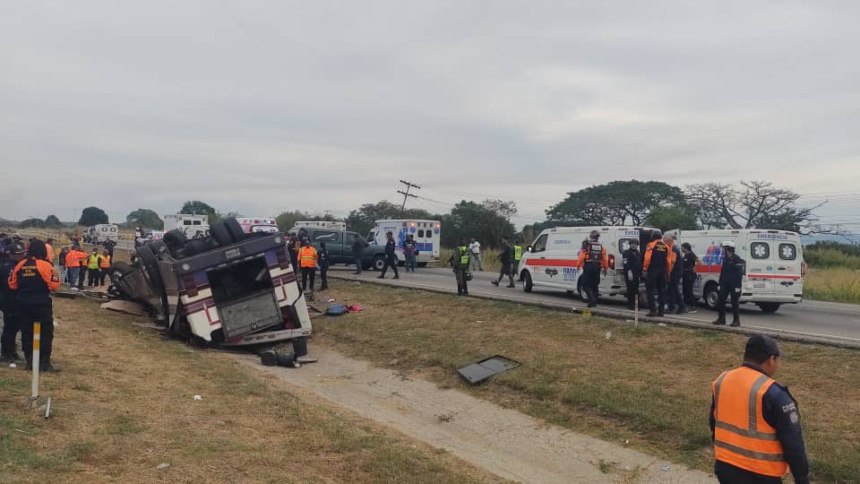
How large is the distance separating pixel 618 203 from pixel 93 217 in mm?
97163

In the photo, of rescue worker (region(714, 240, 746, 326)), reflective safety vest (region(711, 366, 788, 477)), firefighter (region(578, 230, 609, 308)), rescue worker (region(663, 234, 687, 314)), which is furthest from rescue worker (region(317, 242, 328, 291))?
reflective safety vest (region(711, 366, 788, 477))

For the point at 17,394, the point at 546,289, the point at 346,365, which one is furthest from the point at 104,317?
the point at 546,289

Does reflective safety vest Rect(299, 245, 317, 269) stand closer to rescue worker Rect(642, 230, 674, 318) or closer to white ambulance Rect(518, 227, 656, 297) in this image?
white ambulance Rect(518, 227, 656, 297)

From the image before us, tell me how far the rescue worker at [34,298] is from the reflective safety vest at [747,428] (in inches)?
335

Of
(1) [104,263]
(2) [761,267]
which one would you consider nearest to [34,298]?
(2) [761,267]

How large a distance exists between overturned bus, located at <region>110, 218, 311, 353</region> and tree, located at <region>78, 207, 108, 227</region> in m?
115

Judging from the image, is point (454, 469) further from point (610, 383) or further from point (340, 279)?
point (340, 279)

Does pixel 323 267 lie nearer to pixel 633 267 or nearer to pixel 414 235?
pixel 633 267

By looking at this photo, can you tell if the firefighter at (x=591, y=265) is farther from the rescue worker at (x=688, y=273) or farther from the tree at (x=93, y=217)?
the tree at (x=93, y=217)

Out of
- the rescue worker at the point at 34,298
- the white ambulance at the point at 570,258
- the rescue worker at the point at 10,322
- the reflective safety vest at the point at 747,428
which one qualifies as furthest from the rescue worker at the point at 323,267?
the reflective safety vest at the point at 747,428

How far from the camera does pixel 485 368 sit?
1136 centimetres

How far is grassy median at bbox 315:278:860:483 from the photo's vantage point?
7.81 metres

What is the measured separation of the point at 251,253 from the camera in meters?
13.4

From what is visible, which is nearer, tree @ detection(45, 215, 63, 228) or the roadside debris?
the roadside debris
